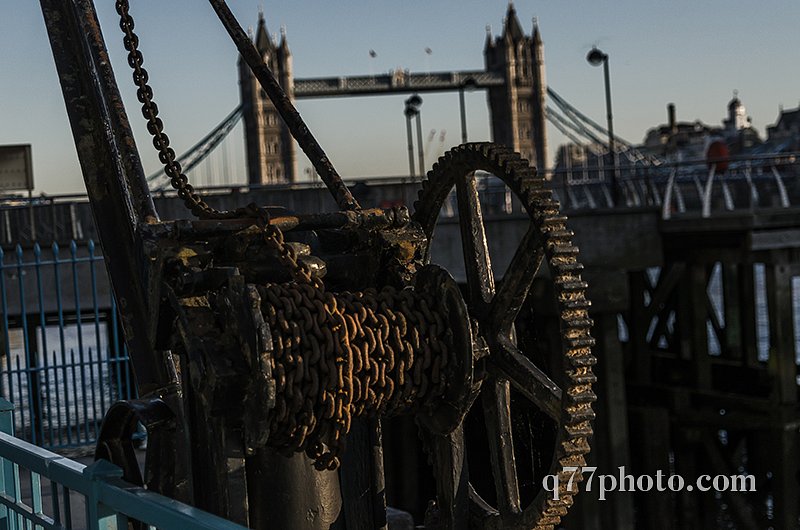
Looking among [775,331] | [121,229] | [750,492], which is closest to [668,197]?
[775,331]

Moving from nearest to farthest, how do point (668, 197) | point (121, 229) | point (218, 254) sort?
point (218, 254)
point (121, 229)
point (668, 197)

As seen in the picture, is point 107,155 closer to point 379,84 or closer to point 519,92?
point 379,84

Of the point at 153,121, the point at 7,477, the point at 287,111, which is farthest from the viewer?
the point at 287,111

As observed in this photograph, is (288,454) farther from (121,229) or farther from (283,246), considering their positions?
(121,229)

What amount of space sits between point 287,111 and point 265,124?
276 ft

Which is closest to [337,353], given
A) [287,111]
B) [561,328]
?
[561,328]

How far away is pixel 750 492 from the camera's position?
18.5 meters

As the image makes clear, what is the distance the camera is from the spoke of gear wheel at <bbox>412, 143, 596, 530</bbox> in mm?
4062

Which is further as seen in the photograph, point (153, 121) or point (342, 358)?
point (153, 121)

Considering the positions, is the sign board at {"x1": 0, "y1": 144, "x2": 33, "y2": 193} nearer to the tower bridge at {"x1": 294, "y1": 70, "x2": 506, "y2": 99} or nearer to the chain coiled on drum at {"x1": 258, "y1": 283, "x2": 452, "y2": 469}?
the chain coiled on drum at {"x1": 258, "y1": 283, "x2": 452, "y2": 469}

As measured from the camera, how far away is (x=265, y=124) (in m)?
88.4

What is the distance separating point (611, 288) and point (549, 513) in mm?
13690

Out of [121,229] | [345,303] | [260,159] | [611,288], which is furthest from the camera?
[260,159]

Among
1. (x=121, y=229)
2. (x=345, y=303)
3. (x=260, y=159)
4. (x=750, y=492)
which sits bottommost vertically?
(x=750, y=492)
